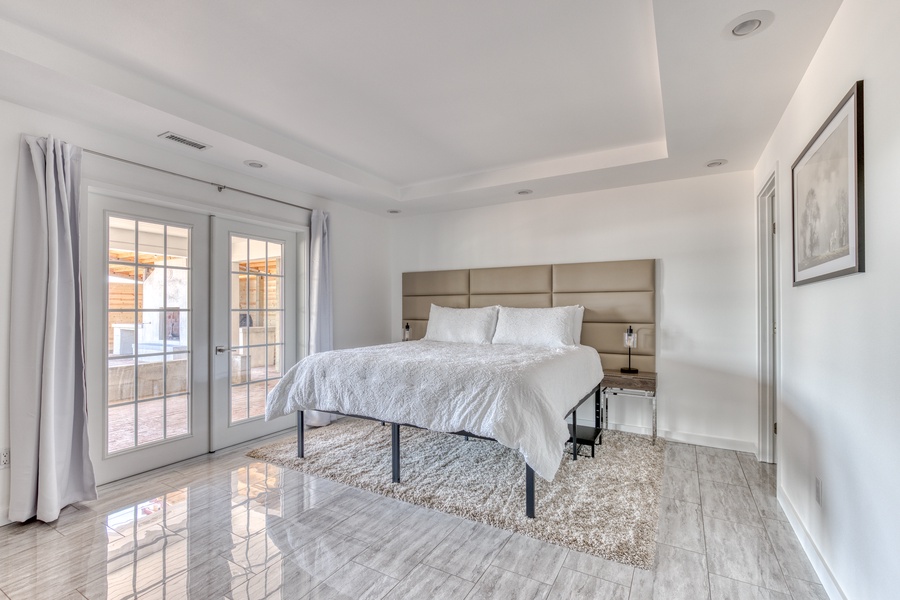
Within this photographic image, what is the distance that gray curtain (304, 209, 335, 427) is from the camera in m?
4.24

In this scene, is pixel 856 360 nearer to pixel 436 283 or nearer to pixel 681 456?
pixel 681 456

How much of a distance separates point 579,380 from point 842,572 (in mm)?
1668

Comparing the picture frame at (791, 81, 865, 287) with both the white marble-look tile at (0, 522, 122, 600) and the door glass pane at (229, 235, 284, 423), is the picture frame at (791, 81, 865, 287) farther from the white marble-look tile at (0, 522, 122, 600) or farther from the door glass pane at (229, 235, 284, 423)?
the door glass pane at (229, 235, 284, 423)

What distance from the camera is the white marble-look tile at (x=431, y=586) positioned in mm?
1766

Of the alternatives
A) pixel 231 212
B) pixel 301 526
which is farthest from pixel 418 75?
pixel 301 526

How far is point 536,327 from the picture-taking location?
3.95 meters

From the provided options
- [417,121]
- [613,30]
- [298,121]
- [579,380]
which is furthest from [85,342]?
[613,30]

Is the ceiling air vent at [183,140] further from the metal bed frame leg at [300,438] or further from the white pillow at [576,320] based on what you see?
the white pillow at [576,320]

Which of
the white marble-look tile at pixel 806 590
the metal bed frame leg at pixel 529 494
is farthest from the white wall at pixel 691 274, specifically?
the metal bed frame leg at pixel 529 494

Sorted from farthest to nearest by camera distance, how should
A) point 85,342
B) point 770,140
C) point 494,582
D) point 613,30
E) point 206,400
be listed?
point 206,400, point 770,140, point 85,342, point 613,30, point 494,582

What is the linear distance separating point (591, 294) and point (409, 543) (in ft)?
9.44

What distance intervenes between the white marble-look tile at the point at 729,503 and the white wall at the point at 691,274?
97 cm

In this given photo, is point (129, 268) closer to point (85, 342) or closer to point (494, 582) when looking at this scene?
point (85, 342)

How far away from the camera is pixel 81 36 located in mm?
2039
